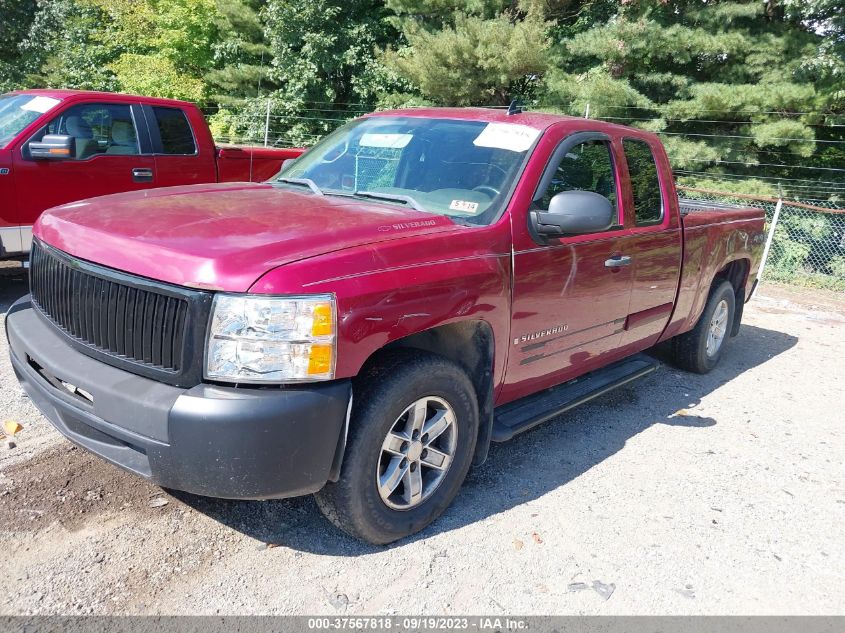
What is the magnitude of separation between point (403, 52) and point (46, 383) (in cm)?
1753

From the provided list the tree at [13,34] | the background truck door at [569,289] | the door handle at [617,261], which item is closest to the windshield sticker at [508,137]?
the background truck door at [569,289]

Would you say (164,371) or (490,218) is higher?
(490,218)

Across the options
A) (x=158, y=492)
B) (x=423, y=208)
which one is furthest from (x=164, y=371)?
(x=423, y=208)

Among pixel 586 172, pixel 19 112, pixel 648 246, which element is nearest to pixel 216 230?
pixel 586 172

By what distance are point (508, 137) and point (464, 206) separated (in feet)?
1.81

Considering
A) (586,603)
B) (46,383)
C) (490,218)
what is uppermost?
(490,218)

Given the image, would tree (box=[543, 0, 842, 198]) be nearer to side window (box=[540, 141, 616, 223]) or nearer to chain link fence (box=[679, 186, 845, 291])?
chain link fence (box=[679, 186, 845, 291])

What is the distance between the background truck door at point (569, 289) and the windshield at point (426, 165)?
0.22 metres

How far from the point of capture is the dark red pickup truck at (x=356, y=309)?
240 cm

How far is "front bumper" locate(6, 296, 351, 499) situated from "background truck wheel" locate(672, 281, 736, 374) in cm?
401

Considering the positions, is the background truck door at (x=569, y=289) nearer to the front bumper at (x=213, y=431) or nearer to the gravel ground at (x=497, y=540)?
the gravel ground at (x=497, y=540)

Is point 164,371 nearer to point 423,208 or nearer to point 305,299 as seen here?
point 305,299

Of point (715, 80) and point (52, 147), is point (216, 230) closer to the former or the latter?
point (52, 147)

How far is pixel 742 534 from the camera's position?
11.1 feet
